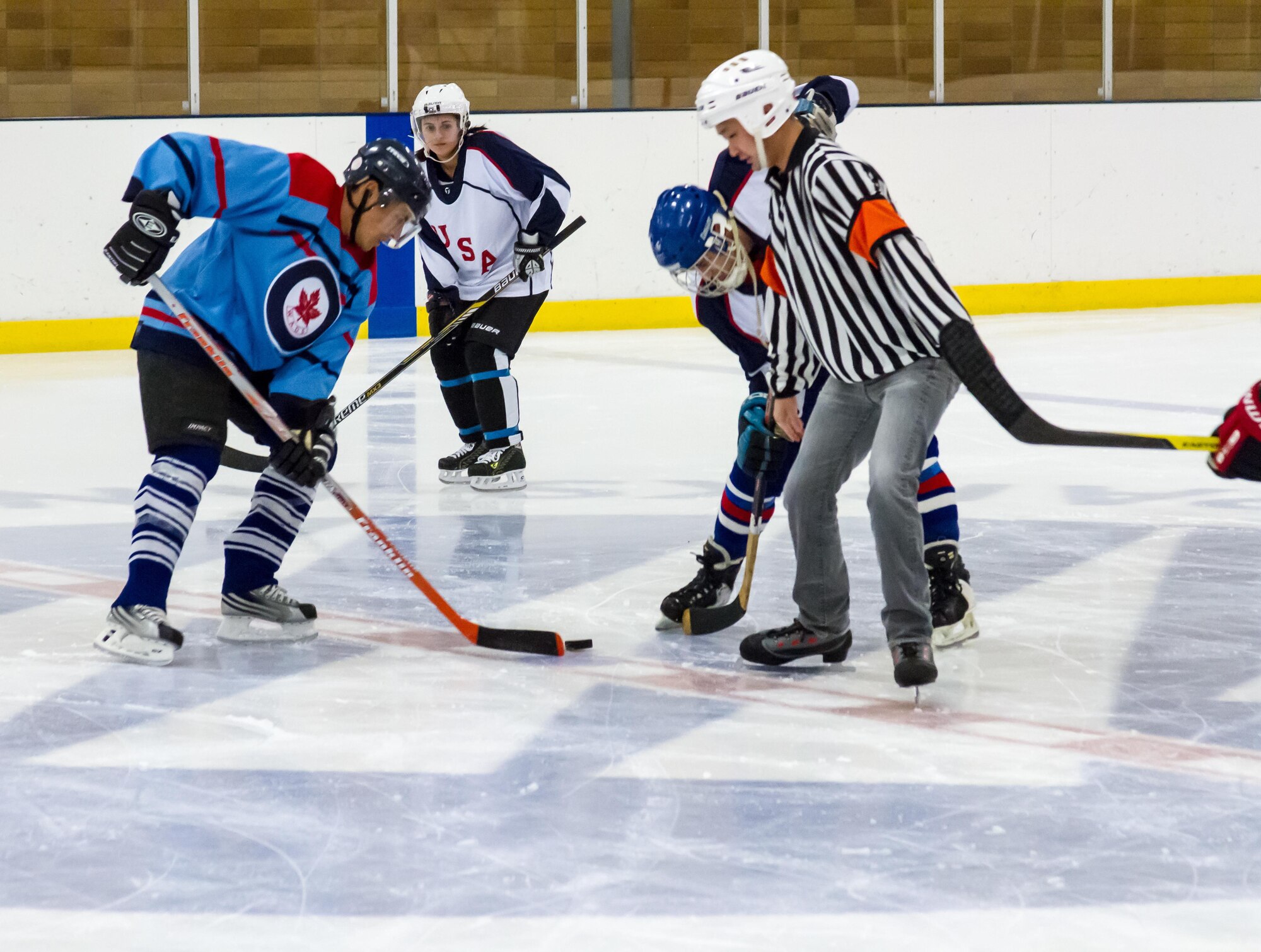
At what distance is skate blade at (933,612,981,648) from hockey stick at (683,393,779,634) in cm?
34

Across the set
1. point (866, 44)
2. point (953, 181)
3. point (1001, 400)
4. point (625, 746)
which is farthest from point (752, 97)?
point (866, 44)

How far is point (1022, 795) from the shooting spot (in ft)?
7.25

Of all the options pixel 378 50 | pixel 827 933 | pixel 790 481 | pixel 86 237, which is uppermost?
pixel 378 50

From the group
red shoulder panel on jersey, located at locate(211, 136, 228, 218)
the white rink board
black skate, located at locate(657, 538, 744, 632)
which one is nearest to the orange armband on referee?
black skate, located at locate(657, 538, 744, 632)

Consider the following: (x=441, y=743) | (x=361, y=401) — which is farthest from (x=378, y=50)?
(x=441, y=743)

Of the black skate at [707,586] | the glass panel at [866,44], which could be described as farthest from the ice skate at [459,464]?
the glass panel at [866,44]

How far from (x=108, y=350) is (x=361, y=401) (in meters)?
3.98

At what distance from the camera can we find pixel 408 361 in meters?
4.33

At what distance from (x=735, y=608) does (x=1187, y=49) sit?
7.97 meters

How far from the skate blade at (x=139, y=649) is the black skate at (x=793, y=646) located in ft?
3.21

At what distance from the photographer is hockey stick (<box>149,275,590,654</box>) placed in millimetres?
2844

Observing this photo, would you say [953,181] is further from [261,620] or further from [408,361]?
[261,620]

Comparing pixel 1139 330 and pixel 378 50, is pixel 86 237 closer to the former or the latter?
pixel 378 50

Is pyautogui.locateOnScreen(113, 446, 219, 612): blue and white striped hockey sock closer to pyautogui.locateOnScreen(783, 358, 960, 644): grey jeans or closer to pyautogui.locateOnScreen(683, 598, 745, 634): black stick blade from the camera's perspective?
pyautogui.locateOnScreen(683, 598, 745, 634): black stick blade
